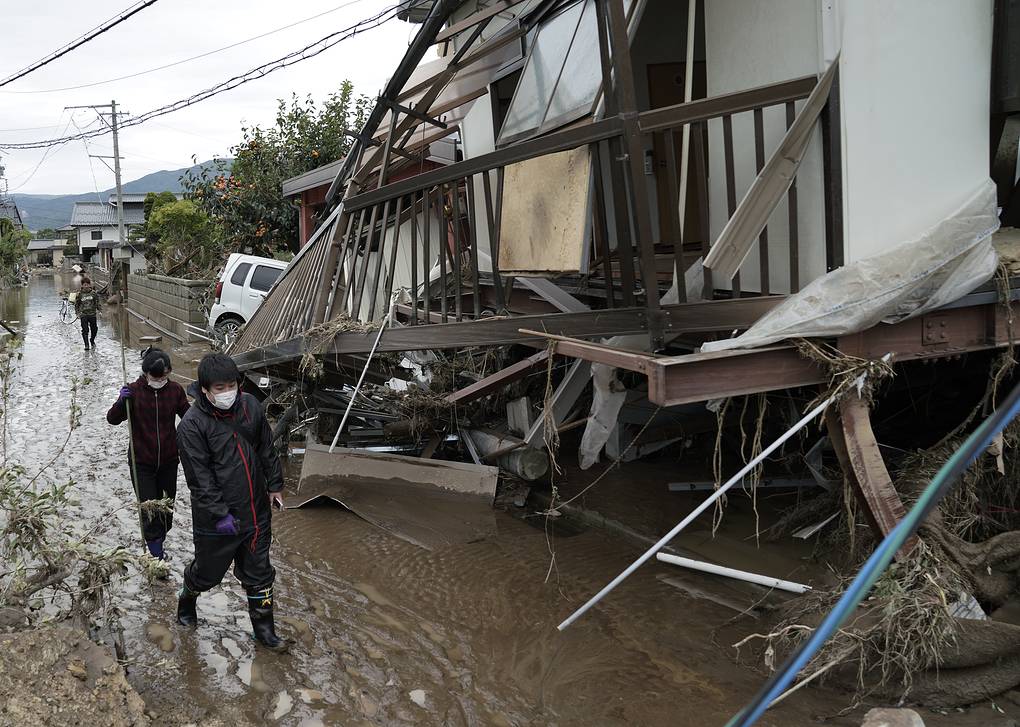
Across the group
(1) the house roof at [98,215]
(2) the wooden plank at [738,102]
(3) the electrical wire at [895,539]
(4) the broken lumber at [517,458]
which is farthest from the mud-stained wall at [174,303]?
(1) the house roof at [98,215]

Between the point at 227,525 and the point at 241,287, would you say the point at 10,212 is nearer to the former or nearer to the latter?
the point at 241,287

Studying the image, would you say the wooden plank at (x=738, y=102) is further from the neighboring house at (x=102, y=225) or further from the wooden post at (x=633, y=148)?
the neighboring house at (x=102, y=225)

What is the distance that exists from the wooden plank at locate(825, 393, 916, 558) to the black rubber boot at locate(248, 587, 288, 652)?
3079 mm

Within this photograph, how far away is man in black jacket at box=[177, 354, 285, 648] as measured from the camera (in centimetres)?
439

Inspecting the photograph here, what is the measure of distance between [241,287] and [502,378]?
35.8 ft

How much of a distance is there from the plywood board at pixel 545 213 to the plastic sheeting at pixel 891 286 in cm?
110

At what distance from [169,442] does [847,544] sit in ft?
14.2

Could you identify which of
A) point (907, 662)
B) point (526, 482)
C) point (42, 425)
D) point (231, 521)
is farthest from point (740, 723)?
point (42, 425)

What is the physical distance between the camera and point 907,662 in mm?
3607

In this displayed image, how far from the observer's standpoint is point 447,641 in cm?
474

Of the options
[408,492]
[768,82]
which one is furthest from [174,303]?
[768,82]

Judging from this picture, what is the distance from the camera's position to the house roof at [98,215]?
68500 mm

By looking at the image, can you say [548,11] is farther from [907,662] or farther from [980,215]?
[907,662]

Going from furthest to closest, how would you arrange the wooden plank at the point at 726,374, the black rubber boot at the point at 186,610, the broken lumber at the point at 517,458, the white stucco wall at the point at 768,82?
the broken lumber at the point at 517,458
the black rubber boot at the point at 186,610
the white stucco wall at the point at 768,82
the wooden plank at the point at 726,374
